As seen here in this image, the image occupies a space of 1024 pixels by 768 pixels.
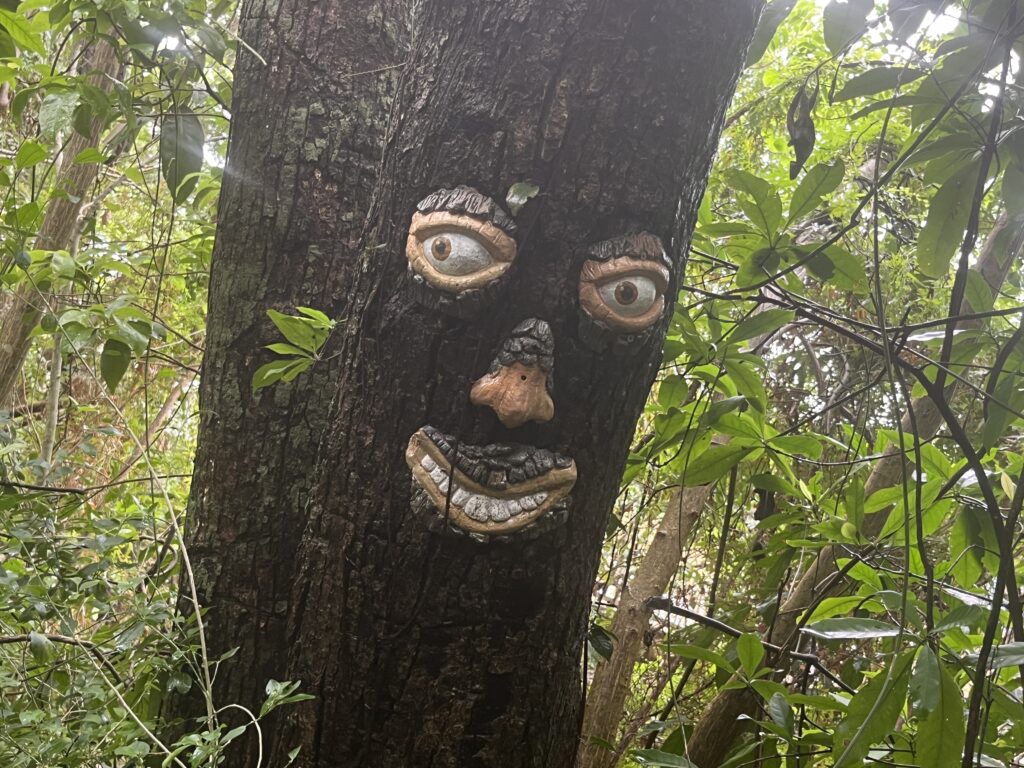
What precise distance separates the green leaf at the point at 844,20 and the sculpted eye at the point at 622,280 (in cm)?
37

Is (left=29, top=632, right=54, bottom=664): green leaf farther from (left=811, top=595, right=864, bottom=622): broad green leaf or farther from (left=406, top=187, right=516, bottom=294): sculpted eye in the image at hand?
(left=811, top=595, right=864, bottom=622): broad green leaf

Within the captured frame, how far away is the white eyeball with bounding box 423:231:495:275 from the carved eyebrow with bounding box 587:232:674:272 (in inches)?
4.1

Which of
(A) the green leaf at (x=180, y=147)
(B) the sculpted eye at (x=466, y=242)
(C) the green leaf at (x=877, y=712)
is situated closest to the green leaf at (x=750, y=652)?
(C) the green leaf at (x=877, y=712)

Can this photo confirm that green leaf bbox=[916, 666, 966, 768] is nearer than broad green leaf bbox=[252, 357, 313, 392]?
Yes

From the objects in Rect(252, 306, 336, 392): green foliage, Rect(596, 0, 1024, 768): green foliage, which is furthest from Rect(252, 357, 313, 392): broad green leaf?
Rect(596, 0, 1024, 768): green foliage

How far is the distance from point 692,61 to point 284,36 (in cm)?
72

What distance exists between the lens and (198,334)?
3416mm

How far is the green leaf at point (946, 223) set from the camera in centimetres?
103

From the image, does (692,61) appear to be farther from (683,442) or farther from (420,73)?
(683,442)

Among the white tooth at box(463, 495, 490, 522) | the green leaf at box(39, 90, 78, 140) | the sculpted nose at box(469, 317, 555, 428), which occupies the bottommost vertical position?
the white tooth at box(463, 495, 490, 522)

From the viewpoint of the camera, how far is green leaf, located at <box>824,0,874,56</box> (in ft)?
3.14

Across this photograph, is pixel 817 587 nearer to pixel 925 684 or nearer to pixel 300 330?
pixel 925 684

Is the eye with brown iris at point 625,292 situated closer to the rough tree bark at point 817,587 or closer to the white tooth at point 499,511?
the white tooth at point 499,511

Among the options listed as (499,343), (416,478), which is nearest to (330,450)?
(416,478)
